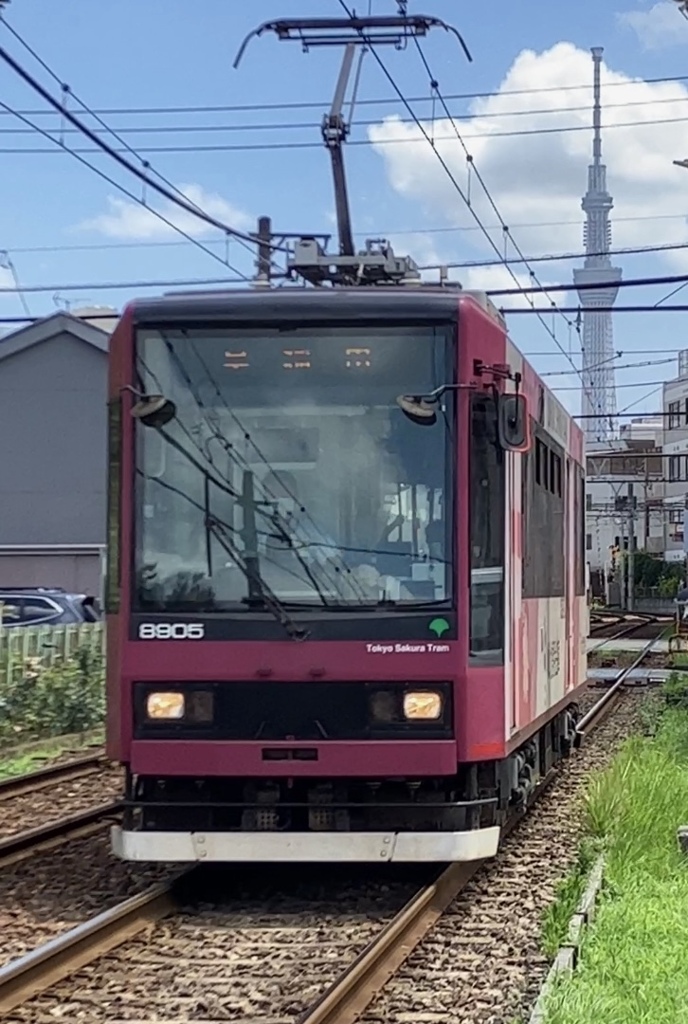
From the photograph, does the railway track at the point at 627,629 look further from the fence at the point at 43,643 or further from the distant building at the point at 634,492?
the distant building at the point at 634,492

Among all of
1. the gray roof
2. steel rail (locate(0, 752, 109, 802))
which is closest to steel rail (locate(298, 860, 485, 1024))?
steel rail (locate(0, 752, 109, 802))

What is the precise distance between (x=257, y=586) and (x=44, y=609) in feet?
52.0

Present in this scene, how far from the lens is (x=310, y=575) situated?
9227mm

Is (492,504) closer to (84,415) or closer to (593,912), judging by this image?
(593,912)

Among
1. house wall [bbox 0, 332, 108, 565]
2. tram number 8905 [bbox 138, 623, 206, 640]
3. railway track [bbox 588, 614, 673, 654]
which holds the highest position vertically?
house wall [bbox 0, 332, 108, 565]

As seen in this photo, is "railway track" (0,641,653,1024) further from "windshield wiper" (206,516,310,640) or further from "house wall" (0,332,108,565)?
"house wall" (0,332,108,565)

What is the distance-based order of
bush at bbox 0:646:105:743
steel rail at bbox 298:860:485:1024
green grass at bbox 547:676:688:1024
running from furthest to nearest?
bush at bbox 0:646:105:743, steel rail at bbox 298:860:485:1024, green grass at bbox 547:676:688:1024

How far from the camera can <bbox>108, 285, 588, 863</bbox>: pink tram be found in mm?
9109

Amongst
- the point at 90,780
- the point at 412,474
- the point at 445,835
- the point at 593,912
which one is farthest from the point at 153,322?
the point at 90,780

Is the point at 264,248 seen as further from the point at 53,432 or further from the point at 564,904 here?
the point at 564,904

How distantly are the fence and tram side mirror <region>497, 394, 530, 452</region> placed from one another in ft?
35.4

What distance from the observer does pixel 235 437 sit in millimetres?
9383

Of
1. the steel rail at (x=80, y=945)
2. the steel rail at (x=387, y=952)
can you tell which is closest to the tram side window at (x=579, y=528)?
the steel rail at (x=387, y=952)

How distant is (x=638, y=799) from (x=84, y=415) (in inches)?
1154
